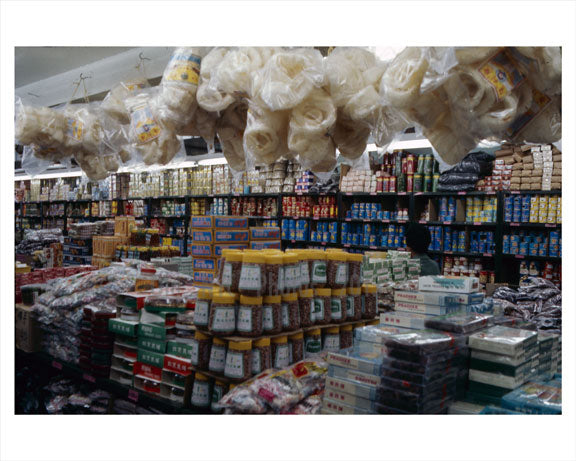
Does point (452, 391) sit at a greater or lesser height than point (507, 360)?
lesser

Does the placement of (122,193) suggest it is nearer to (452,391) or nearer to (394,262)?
(394,262)

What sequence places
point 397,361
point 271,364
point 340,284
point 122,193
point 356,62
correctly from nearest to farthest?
point 397,361
point 356,62
point 271,364
point 340,284
point 122,193

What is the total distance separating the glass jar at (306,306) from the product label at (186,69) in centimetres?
122

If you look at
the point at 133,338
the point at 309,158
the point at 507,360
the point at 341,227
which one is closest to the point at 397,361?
the point at 507,360

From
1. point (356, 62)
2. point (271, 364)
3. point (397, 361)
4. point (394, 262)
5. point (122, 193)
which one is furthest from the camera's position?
point (122, 193)

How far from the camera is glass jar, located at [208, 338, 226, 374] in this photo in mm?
2273

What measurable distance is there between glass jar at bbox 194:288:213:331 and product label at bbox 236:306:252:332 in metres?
0.19

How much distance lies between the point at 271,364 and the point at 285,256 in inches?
21.4

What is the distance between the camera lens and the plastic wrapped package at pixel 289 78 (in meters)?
1.87

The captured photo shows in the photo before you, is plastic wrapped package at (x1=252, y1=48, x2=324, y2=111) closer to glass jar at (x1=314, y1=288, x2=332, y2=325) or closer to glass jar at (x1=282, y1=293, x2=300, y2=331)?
glass jar at (x1=282, y1=293, x2=300, y2=331)

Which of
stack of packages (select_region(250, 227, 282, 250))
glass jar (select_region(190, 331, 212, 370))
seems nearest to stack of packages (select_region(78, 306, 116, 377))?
glass jar (select_region(190, 331, 212, 370))

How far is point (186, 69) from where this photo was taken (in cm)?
229

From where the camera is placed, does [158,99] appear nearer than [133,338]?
Yes

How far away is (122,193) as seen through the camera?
9.79 m
